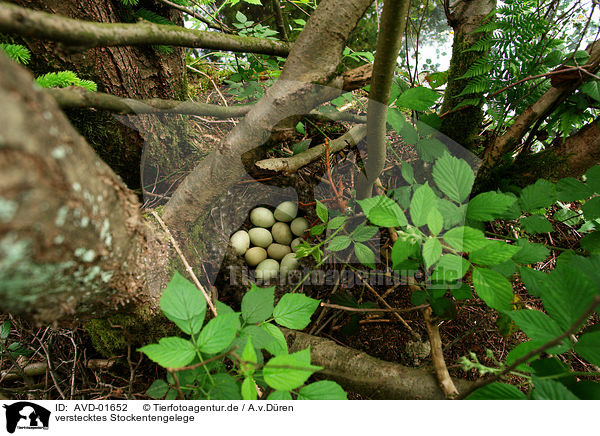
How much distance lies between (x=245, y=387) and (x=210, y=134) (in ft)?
3.57

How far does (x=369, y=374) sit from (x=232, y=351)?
47 cm

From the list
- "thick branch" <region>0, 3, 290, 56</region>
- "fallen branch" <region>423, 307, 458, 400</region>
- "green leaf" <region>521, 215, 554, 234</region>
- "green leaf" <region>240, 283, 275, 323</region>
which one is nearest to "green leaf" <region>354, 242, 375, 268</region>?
"fallen branch" <region>423, 307, 458, 400</region>

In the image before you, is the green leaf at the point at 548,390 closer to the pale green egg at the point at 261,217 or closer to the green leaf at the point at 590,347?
the green leaf at the point at 590,347

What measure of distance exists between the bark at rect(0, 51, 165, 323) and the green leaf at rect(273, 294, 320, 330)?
0.34 metres

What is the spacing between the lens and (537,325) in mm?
547

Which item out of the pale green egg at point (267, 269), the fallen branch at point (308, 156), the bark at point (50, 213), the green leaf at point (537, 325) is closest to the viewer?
the bark at point (50, 213)

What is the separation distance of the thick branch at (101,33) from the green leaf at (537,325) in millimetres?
952

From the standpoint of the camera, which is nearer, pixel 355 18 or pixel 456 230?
pixel 456 230

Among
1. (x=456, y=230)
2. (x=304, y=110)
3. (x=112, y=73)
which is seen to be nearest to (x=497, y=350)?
(x=456, y=230)

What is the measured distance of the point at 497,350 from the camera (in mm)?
978

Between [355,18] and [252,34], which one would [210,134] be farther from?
[355,18]

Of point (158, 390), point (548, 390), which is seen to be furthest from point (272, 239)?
point (548, 390)

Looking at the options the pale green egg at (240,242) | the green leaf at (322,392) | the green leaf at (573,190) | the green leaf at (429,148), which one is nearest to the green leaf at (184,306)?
the green leaf at (322,392)

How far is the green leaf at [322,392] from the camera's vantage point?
507 millimetres
